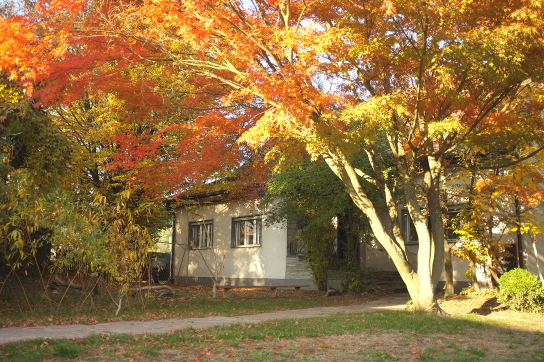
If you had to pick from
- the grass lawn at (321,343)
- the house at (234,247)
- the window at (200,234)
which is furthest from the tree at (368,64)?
the window at (200,234)

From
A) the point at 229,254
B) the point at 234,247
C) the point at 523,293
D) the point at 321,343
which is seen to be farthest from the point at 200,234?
the point at 321,343

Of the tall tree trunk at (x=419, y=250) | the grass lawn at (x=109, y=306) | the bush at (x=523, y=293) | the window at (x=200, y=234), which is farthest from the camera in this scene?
the window at (x=200, y=234)

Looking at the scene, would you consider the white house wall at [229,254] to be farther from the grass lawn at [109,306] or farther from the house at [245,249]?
the grass lawn at [109,306]

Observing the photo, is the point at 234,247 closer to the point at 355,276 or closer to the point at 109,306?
the point at 355,276

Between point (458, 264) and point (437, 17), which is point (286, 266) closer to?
point (458, 264)

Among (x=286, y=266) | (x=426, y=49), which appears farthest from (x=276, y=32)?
(x=286, y=266)

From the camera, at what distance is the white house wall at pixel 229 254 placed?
20.4 m

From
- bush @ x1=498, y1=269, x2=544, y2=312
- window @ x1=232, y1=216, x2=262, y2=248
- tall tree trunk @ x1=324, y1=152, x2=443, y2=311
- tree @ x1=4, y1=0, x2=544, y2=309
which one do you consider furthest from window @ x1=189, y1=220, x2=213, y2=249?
bush @ x1=498, y1=269, x2=544, y2=312

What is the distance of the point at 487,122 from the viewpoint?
10.8 metres

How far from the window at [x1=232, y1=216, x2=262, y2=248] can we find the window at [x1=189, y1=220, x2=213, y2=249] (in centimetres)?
174

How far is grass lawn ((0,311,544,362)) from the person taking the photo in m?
6.50

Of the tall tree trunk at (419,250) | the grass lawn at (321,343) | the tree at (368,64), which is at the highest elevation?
the tree at (368,64)

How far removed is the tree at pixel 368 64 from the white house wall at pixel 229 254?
344 inches

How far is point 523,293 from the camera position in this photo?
1185 cm
